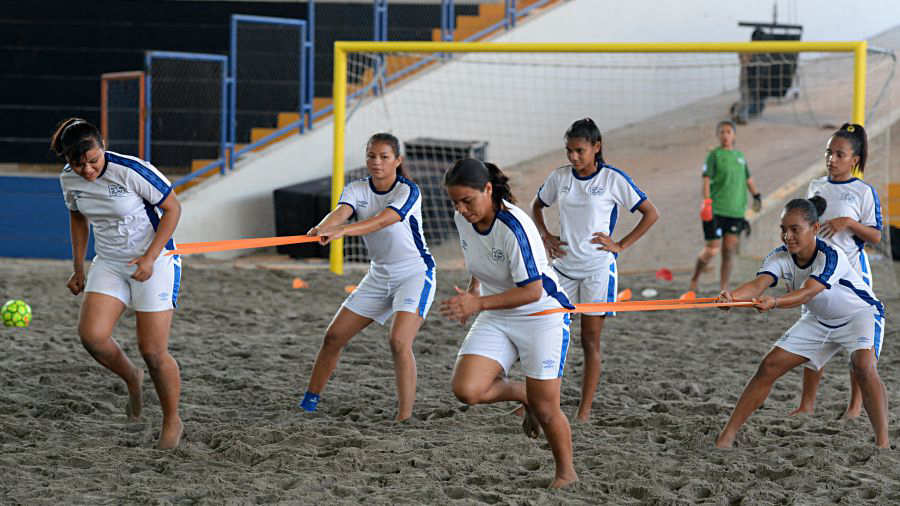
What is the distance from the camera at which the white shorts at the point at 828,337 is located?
16.0 feet

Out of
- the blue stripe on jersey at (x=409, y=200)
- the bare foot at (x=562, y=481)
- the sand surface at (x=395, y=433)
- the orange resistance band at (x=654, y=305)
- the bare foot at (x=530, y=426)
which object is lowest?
the sand surface at (x=395, y=433)

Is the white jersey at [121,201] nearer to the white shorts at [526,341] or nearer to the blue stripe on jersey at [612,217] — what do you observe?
the white shorts at [526,341]

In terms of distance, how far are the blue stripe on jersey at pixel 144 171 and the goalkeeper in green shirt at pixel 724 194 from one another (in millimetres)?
5632

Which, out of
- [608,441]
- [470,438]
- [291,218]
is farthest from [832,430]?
[291,218]

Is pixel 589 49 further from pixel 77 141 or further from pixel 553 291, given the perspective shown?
pixel 77 141

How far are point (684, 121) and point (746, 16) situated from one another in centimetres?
239

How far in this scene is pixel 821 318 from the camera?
4.92 meters

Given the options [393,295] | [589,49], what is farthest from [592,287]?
[589,49]

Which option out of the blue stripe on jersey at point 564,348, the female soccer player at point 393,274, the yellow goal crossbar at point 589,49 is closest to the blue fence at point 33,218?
the yellow goal crossbar at point 589,49

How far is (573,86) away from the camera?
1549 cm

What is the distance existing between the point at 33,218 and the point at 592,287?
27.6 feet

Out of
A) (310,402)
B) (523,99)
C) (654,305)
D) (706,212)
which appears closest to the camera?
(654,305)

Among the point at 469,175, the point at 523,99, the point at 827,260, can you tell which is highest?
the point at 523,99

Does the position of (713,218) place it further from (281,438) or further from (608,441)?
(281,438)
